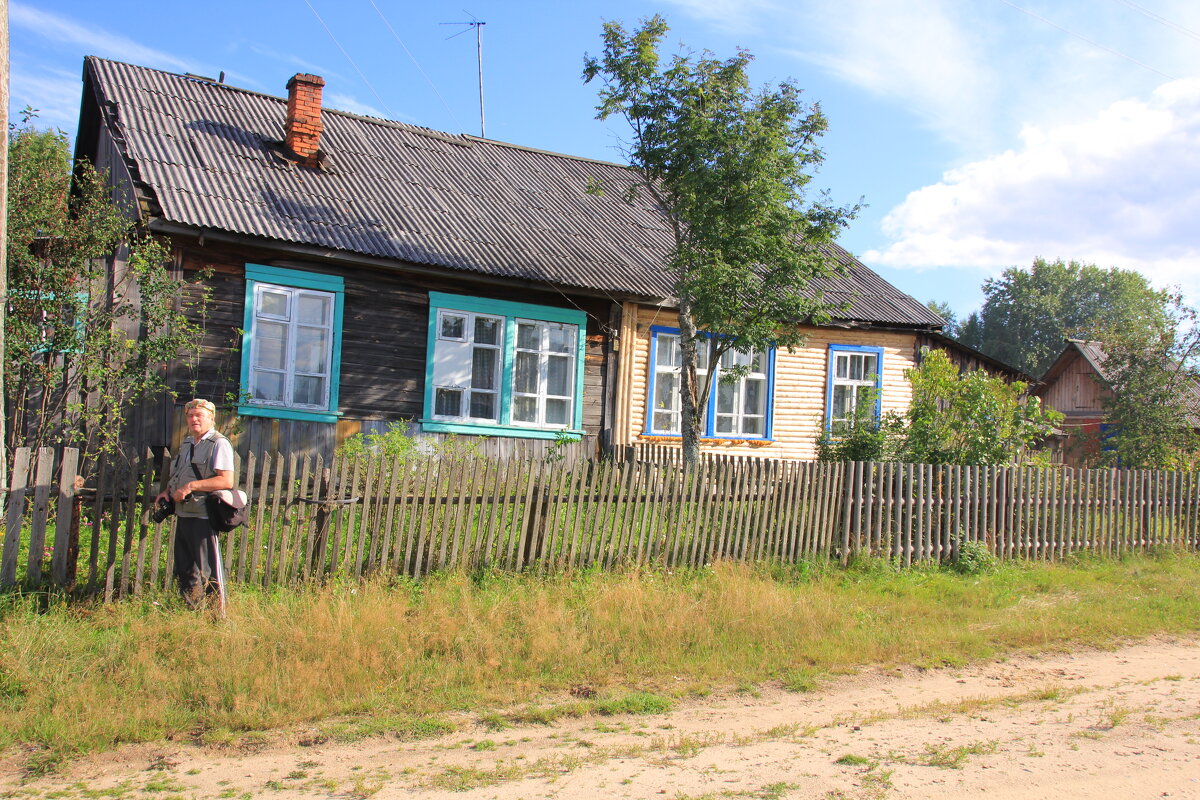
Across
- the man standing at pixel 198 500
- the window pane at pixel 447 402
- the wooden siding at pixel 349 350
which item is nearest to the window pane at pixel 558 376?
the wooden siding at pixel 349 350

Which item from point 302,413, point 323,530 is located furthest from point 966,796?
point 302,413

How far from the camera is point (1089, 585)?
971 centimetres

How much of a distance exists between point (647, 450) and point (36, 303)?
804cm

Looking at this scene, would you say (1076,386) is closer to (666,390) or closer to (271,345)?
(666,390)

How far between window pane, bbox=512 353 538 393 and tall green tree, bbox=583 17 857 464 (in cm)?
273

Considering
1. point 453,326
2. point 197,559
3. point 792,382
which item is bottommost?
point 197,559

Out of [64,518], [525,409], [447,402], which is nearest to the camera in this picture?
[64,518]

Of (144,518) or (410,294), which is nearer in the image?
(144,518)

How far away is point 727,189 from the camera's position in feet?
34.1

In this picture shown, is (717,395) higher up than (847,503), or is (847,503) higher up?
(717,395)

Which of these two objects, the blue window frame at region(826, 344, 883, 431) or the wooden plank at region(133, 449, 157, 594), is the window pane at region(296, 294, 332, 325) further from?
the blue window frame at region(826, 344, 883, 431)

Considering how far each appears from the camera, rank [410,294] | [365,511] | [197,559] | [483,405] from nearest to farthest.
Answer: [197,559] < [365,511] < [410,294] < [483,405]

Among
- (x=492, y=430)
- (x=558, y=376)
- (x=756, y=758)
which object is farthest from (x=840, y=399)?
(x=756, y=758)

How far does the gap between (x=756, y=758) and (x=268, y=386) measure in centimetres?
850
